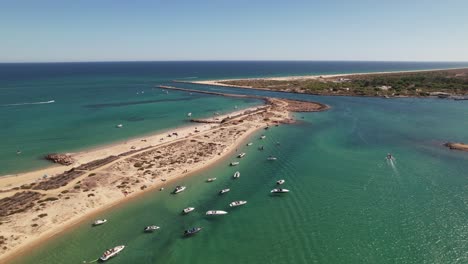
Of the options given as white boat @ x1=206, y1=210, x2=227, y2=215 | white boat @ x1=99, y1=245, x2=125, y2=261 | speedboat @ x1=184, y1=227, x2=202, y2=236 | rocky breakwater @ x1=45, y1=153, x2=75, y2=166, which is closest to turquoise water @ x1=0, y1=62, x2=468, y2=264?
white boat @ x1=99, y1=245, x2=125, y2=261

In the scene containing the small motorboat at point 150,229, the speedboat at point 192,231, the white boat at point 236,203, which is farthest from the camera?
the white boat at point 236,203

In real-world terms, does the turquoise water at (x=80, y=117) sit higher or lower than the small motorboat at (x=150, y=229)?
higher

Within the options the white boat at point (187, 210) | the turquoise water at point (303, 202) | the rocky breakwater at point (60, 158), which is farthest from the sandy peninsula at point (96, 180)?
the white boat at point (187, 210)

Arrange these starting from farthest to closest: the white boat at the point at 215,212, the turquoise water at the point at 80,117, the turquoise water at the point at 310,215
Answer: the turquoise water at the point at 80,117 → the white boat at the point at 215,212 → the turquoise water at the point at 310,215

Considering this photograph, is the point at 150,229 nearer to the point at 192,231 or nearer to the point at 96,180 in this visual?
the point at 192,231

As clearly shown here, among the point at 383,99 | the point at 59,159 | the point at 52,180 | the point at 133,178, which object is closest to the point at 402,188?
the point at 133,178

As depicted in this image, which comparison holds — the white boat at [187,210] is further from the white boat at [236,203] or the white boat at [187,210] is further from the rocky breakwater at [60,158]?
the rocky breakwater at [60,158]
